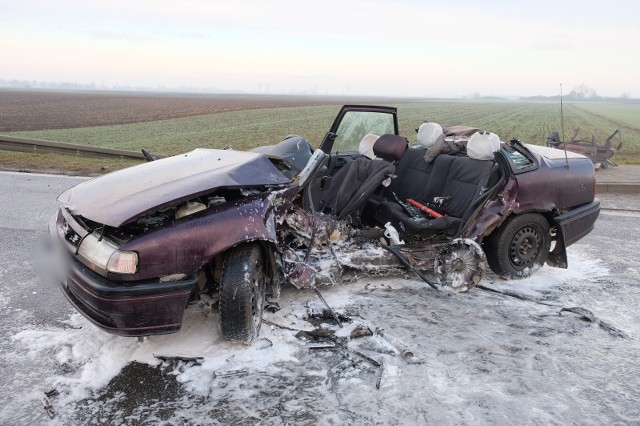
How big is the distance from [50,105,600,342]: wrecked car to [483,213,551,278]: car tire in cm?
1

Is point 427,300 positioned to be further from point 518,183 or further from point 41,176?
point 41,176

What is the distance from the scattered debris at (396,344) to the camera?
3725 mm

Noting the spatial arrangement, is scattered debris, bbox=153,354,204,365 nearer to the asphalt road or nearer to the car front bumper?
the asphalt road

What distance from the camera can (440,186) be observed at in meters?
5.65

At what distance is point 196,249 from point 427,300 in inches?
89.8

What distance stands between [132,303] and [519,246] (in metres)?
3.75

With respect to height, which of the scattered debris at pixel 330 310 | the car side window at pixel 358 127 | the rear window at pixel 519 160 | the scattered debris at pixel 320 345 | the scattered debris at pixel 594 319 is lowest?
the scattered debris at pixel 594 319

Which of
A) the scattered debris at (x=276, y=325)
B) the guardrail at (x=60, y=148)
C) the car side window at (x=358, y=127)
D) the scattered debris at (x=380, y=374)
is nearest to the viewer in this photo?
the scattered debris at (x=380, y=374)

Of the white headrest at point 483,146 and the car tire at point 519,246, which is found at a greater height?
the white headrest at point 483,146

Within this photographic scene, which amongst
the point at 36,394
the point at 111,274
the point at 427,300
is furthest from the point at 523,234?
the point at 36,394

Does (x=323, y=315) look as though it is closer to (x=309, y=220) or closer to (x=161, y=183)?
(x=309, y=220)

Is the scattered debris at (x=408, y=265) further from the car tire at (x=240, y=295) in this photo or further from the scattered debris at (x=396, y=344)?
the car tire at (x=240, y=295)

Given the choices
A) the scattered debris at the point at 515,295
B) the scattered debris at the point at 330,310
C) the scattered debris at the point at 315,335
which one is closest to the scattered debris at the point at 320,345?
the scattered debris at the point at 315,335

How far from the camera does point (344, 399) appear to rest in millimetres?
3215
